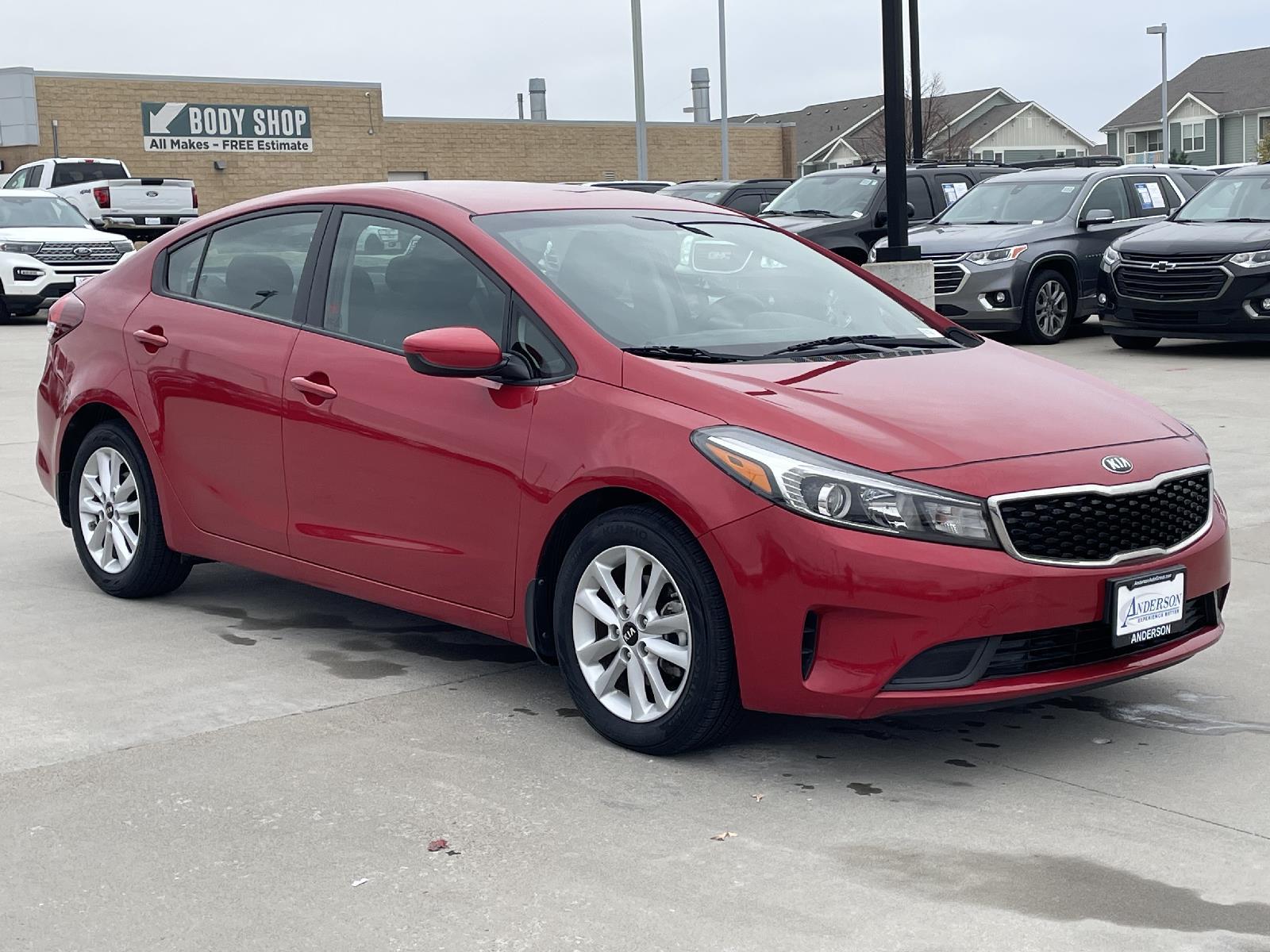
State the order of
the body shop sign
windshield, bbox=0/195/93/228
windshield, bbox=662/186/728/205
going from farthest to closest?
the body shop sign, windshield, bbox=662/186/728/205, windshield, bbox=0/195/93/228

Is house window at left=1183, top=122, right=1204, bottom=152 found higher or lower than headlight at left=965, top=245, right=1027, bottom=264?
higher

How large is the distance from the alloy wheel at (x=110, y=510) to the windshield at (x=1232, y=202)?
1185cm

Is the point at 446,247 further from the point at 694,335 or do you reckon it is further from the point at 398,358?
the point at 694,335

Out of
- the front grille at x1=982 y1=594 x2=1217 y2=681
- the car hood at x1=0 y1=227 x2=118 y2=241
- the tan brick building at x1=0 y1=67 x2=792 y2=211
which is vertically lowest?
the front grille at x1=982 y1=594 x2=1217 y2=681

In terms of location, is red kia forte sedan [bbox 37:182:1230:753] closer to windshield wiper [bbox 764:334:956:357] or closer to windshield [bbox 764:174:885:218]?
windshield wiper [bbox 764:334:956:357]

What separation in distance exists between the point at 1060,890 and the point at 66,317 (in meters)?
4.68

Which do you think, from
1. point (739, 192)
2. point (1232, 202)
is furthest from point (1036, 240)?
point (739, 192)

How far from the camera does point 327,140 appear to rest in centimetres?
4759

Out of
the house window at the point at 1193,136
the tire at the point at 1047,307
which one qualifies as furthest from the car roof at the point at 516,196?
the house window at the point at 1193,136

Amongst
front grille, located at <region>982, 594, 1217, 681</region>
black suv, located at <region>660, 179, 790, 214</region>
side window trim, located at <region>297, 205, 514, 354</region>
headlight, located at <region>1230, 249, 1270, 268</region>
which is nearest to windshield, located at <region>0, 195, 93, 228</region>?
black suv, located at <region>660, 179, 790, 214</region>

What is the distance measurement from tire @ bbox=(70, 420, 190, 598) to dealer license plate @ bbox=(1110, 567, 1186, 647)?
3550mm

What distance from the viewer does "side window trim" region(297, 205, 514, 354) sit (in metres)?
5.21

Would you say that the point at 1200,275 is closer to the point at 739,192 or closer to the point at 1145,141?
the point at 739,192

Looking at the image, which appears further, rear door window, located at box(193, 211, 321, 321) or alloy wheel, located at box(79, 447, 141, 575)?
alloy wheel, located at box(79, 447, 141, 575)
